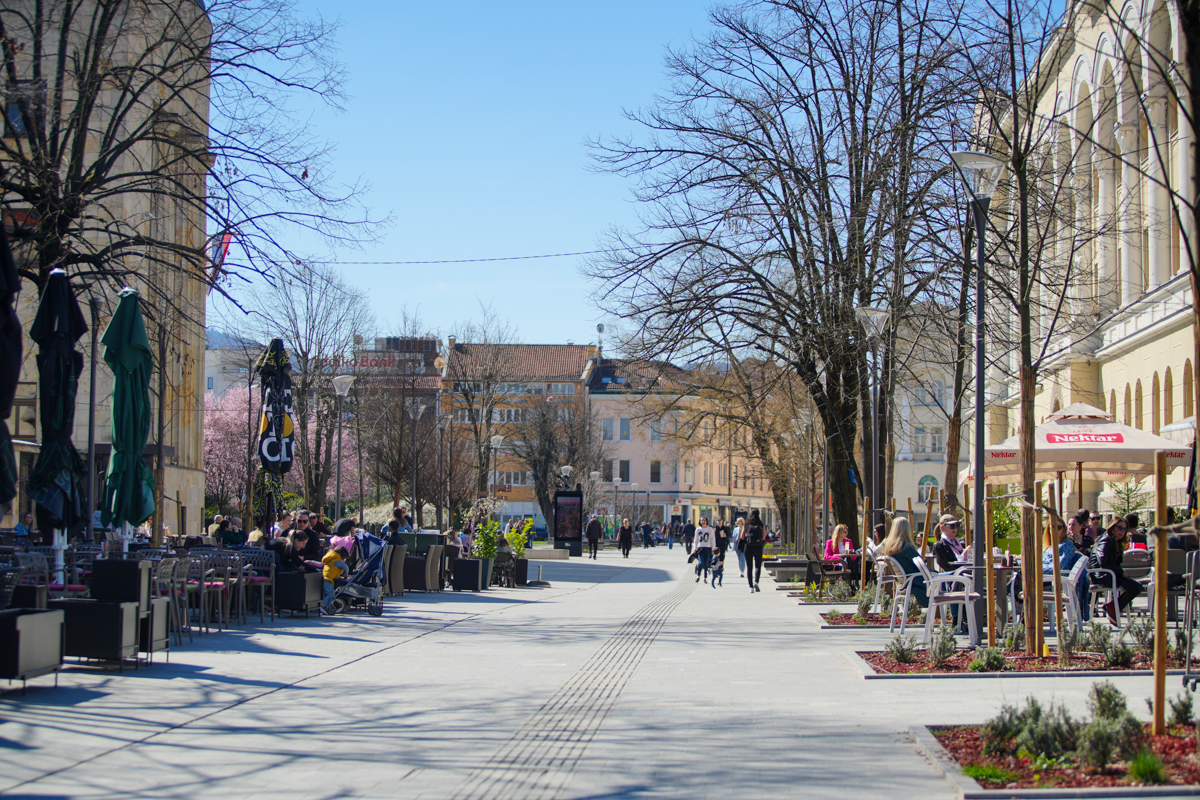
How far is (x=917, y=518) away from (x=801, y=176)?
5120 cm

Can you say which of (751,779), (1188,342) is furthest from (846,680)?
(1188,342)

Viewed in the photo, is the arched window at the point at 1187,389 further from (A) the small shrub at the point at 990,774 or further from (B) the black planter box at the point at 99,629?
(B) the black planter box at the point at 99,629

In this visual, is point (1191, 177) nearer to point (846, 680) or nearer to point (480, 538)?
point (846, 680)

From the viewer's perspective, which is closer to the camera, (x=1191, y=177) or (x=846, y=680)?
(x=1191, y=177)

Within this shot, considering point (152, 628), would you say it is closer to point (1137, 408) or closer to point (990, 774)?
point (990, 774)

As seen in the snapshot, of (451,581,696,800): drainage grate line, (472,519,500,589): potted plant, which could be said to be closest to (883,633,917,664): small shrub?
(451,581,696,800): drainage grate line

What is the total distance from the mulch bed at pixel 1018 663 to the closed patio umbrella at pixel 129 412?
8.54 m

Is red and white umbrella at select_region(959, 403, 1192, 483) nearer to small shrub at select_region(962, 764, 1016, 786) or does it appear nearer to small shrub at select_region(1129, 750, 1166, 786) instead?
small shrub at select_region(962, 764, 1016, 786)

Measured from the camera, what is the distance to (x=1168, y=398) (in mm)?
31547

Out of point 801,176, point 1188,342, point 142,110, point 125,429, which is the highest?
point 142,110

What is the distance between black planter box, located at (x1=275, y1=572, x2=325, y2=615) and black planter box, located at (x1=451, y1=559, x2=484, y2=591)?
7917mm

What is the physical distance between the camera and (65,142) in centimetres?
1803

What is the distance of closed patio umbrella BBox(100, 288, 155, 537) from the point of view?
44.3 feet

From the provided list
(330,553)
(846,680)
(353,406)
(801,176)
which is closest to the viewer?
(846,680)
